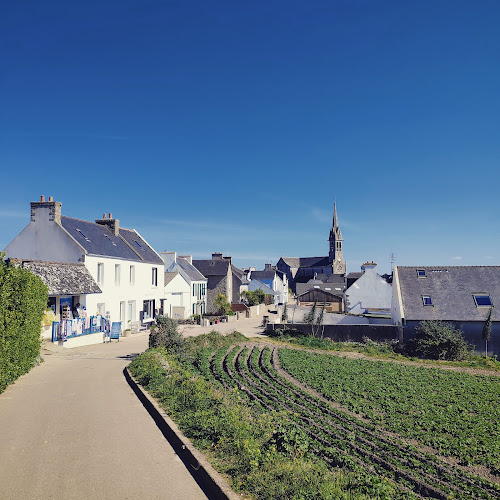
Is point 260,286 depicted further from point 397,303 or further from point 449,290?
point 449,290

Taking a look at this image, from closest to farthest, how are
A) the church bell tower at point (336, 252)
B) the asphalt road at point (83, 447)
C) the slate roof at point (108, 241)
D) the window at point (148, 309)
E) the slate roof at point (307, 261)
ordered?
the asphalt road at point (83, 447), the slate roof at point (108, 241), the window at point (148, 309), the church bell tower at point (336, 252), the slate roof at point (307, 261)

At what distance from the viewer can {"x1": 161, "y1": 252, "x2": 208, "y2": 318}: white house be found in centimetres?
4622

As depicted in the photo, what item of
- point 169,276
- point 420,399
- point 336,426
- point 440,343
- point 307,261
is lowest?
point 420,399

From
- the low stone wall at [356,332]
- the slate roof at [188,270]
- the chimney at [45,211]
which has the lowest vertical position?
the low stone wall at [356,332]

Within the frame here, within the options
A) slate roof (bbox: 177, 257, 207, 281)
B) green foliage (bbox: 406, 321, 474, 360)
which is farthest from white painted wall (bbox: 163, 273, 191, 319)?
green foliage (bbox: 406, 321, 474, 360)

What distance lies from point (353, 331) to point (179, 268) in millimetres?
21451

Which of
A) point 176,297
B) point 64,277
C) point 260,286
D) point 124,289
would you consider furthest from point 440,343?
point 260,286

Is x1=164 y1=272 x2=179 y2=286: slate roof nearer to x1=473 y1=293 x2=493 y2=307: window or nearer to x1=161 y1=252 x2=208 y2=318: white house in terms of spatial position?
x1=161 y1=252 x2=208 y2=318: white house

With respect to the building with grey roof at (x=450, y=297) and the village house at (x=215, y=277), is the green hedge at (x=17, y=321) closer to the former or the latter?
the building with grey roof at (x=450, y=297)

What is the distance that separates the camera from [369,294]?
50438 mm

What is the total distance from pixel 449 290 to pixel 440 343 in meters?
6.48

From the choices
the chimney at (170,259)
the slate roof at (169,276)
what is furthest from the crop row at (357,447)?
the chimney at (170,259)

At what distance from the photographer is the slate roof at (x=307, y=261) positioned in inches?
5536

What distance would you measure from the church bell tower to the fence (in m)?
114
